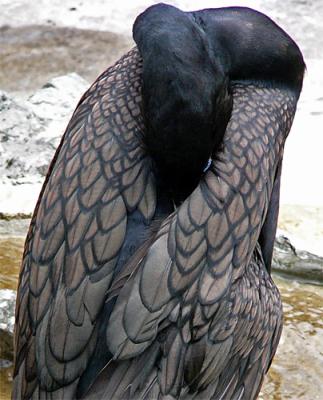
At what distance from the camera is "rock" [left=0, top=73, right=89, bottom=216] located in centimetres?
547

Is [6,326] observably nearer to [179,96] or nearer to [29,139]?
[29,139]

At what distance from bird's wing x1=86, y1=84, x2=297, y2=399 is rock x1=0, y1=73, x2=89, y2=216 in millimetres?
2462

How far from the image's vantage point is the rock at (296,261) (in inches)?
198

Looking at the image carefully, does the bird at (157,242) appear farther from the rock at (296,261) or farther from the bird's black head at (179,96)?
the rock at (296,261)

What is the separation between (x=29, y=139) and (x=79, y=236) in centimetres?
311

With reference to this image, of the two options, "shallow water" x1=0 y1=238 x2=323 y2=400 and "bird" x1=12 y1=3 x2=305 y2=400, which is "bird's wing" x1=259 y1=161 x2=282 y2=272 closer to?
"bird" x1=12 y1=3 x2=305 y2=400

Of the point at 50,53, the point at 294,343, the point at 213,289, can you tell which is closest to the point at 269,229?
the point at 213,289

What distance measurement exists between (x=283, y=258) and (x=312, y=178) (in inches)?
30.1

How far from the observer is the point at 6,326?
440 cm

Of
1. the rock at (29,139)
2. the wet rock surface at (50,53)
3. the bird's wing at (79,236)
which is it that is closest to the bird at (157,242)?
the bird's wing at (79,236)

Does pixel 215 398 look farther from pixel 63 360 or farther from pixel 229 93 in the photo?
pixel 229 93

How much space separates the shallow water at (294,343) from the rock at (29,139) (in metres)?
0.32

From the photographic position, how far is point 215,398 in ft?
9.53

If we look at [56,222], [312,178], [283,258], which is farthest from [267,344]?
[312,178]
